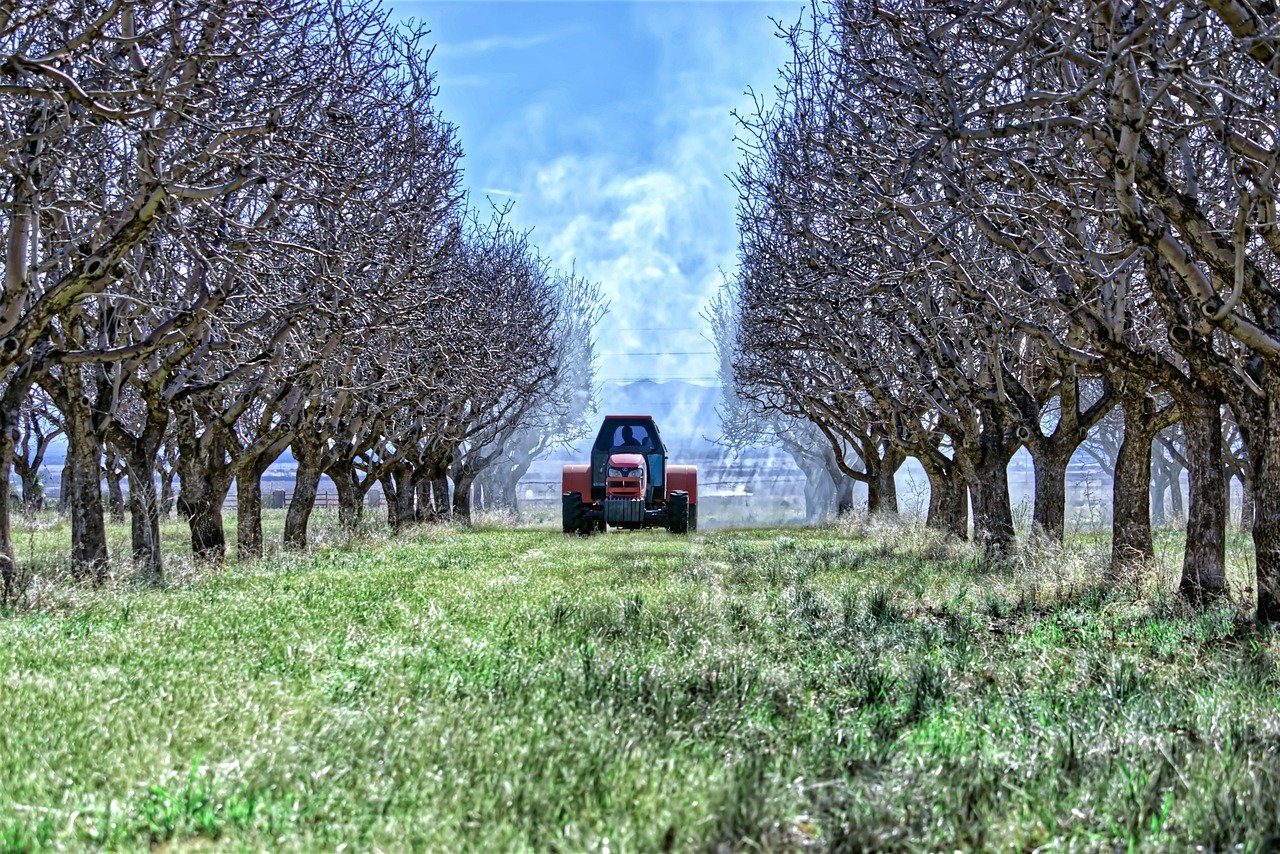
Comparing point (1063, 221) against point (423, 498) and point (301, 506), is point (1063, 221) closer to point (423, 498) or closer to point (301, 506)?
point (301, 506)

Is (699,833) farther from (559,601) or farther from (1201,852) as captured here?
(559,601)

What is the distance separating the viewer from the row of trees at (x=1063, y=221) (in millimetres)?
7484

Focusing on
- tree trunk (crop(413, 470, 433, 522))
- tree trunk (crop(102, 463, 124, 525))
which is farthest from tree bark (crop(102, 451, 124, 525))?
tree trunk (crop(413, 470, 433, 522))

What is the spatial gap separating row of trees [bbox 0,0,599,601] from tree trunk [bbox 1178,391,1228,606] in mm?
8828

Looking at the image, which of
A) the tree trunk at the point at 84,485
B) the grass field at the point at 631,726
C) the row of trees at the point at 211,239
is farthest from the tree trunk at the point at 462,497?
the grass field at the point at 631,726

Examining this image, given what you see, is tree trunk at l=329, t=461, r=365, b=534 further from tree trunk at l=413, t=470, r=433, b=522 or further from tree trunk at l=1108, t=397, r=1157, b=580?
tree trunk at l=1108, t=397, r=1157, b=580

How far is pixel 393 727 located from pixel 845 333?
1601 cm

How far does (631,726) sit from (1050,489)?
41.1 ft

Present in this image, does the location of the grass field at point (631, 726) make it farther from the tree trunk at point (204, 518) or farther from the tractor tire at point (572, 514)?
the tractor tire at point (572, 514)

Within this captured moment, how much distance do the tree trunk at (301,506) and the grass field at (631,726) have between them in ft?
33.3

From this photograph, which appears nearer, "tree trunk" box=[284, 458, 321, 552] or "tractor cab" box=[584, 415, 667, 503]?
"tree trunk" box=[284, 458, 321, 552]

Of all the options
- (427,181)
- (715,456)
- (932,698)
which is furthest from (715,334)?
(715,456)

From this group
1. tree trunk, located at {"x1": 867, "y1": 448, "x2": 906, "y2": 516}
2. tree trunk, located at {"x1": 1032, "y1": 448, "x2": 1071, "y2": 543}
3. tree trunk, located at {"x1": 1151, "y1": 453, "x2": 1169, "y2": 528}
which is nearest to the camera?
tree trunk, located at {"x1": 1032, "y1": 448, "x2": 1071, "y2": 543}

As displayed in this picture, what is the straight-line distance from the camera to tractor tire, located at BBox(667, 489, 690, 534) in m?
25.3
